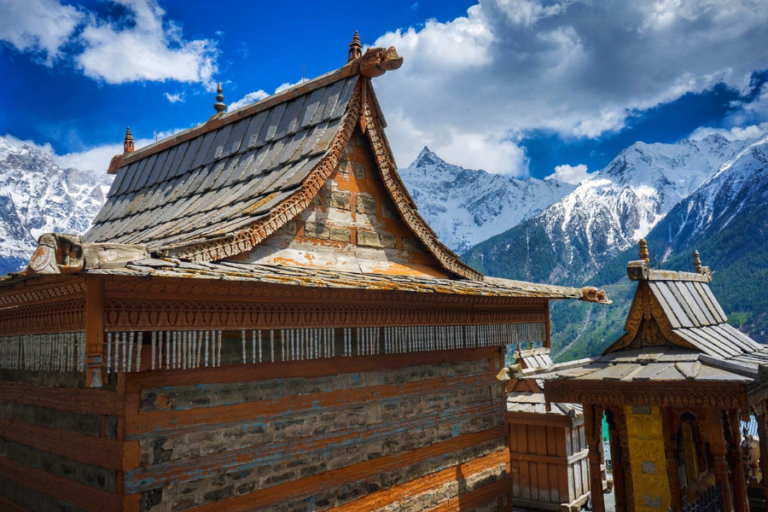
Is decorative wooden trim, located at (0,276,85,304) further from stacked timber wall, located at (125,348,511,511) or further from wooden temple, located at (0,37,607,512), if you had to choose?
stacked timber wall, located at (125,348,511,511)

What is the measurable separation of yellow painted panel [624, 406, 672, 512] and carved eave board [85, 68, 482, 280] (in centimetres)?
305

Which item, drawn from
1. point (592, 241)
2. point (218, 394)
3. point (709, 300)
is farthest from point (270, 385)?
point (592, 241)

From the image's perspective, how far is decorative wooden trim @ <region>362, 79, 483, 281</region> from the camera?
24.4 feet

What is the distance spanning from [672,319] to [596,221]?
153m

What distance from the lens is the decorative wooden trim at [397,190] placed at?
7445mm

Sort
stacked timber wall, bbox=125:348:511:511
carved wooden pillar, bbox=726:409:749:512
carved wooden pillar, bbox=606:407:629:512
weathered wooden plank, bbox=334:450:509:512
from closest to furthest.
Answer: stacked timber wall, bbox=125:348:511:511 < weathered wooden plank, bbox=334:450:509:512 < carved wooden pillar, bbox=726:409:749:512 < carved wooden pillar, bbox=606:407:629:512

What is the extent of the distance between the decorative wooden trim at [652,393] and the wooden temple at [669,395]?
0.04 ft

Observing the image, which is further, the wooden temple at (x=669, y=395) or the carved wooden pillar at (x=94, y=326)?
the wooden temple at (x=669, y=395)

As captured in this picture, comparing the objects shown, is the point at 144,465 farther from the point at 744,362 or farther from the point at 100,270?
the point at 744,362

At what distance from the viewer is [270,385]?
551cm

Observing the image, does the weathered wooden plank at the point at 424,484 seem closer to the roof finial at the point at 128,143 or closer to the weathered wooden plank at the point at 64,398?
the weathered wooden plank at the point at 64,398

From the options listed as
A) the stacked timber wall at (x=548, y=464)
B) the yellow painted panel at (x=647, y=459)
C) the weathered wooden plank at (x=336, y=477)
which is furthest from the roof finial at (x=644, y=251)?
the stacked timber wall at (x=548, y=464)

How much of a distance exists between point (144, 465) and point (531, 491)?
882cm

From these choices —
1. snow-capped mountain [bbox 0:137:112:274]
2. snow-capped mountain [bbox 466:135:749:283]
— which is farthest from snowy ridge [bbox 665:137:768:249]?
snow-capped mountain [bbox 0:137:112:274]
